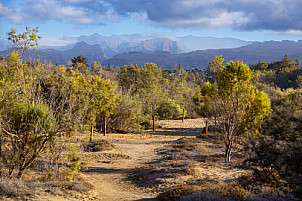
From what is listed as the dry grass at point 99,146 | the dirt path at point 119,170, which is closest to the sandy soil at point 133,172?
the dirt path at point 119,170

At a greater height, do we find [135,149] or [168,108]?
[168,108]

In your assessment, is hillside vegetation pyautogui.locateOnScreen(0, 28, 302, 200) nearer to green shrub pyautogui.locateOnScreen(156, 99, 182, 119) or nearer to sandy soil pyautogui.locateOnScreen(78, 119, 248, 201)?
sandy soil pyautogui.locateOnScreen(78, 119, 248, 201)

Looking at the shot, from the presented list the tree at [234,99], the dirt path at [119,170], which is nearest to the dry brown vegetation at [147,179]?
the dirt path at [119,170]

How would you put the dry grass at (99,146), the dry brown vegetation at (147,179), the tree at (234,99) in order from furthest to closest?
the dry grass at (99,146)
the tree at (234,99)
the dry brown vegetation at (147,179)

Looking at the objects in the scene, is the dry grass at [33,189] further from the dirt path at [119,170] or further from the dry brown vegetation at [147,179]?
the dirt path at [119,170]

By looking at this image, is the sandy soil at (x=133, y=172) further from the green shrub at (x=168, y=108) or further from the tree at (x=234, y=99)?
the green shrub at (x=168, y=108)

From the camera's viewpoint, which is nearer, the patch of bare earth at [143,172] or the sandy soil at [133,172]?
the patch of bare earth at [143,172]

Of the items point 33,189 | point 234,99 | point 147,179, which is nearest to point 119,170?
point 147,179

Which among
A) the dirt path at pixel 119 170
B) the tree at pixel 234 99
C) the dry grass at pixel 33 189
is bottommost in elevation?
the dirt path at pixel 119 170

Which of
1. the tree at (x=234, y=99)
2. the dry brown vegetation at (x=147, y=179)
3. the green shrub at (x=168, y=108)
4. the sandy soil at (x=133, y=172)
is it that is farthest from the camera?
the green shrub at (x=168, y=108)

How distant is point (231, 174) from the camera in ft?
31.2

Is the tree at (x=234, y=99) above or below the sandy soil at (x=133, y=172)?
above

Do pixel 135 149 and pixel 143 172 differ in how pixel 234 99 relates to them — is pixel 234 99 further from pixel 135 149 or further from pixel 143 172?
pixel 135 149

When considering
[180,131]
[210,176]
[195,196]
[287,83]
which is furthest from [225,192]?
[287,83]
